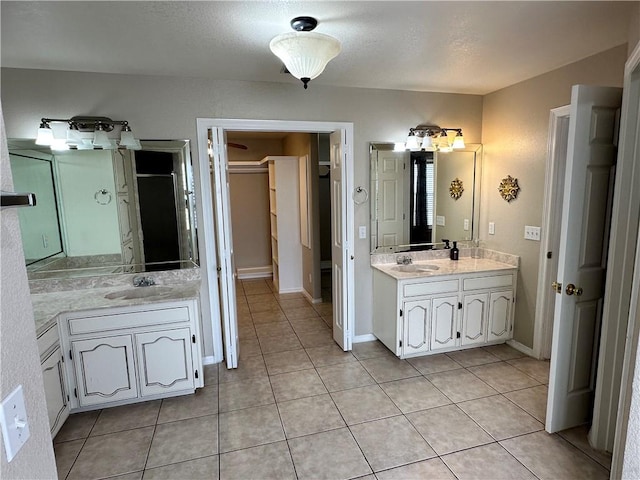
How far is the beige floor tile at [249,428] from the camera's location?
2160 millimetres

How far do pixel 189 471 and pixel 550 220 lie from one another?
312cm

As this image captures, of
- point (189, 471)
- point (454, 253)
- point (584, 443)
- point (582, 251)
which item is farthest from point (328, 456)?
point (454, 253)

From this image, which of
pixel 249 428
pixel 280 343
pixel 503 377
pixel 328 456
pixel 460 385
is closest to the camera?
pixel 328 456

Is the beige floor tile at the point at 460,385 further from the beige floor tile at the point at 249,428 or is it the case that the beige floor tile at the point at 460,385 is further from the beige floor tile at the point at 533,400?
the beige floor tile at the point at 249,428

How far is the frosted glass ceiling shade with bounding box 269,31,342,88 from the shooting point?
5.66 ft

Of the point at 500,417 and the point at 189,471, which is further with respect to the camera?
the point at 500,417

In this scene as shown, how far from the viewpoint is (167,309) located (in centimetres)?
249

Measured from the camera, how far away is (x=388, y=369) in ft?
9.86

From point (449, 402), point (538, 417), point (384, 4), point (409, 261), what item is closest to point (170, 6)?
point (384, 4)

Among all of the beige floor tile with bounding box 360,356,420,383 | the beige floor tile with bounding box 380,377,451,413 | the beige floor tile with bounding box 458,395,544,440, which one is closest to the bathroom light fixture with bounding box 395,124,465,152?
the beige floor tile with bounding box 360,356,420,383

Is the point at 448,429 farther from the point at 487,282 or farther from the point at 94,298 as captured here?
the point at 94,298

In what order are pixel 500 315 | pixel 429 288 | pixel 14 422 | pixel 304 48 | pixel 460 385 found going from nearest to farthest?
pixel 14 422 < pixel 304 48 < pixel 460 385 < pixel 429 288 < pixel 500 315

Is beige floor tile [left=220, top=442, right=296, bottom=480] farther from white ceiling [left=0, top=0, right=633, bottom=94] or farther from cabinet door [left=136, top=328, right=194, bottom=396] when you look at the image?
white ceiling [left=0, top=0, right=633, bottom=94]

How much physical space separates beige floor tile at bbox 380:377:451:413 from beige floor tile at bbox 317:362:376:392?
0.57 feet
